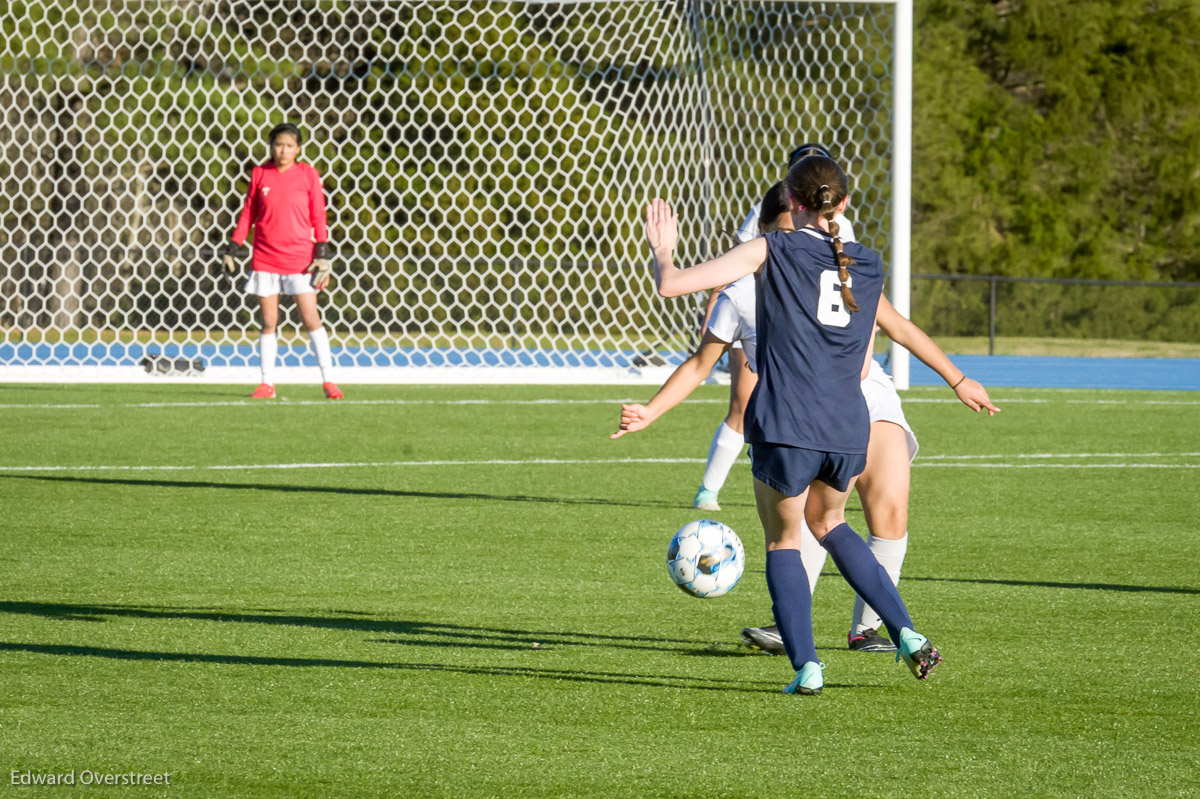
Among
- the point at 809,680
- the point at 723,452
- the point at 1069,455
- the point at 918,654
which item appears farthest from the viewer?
the point at 1069,455

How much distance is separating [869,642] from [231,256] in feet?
32.4

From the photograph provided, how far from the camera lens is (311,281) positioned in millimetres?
13906

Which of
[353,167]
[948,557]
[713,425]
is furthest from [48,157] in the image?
[948,557]

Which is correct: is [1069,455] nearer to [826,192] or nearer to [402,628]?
[402,628]

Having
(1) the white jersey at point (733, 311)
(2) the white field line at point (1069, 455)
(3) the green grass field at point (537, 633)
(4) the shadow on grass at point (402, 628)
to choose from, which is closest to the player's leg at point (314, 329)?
(3) the green grass field at point (537, 633)

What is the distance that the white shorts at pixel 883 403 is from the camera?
4.94 metres

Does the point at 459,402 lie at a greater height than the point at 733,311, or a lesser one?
lesser

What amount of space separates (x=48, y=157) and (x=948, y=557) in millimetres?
14459

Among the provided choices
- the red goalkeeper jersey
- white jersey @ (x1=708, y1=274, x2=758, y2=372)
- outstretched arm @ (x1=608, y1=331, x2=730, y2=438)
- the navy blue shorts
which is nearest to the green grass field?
the navy blue shorts

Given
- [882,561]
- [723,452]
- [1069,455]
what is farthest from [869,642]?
[1069,455]

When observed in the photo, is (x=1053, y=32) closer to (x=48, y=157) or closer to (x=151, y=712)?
(x=48, y=157)

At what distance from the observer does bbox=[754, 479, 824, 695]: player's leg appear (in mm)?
4293

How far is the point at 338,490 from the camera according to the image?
8680mm

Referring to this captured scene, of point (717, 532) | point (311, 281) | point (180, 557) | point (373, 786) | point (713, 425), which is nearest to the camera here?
point (373, 786)
